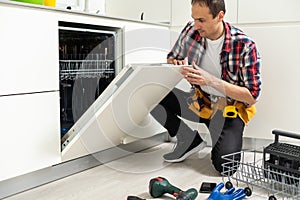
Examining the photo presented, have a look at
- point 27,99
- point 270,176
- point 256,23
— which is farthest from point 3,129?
point 256,23

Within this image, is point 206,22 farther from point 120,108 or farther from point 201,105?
point 120,108

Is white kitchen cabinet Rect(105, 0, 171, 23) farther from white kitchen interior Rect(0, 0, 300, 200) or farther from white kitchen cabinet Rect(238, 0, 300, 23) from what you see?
white kitchen cabinet Rect(238, 0, 300, 23)

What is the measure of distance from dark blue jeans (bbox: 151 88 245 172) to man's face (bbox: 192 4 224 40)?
1.29 ft

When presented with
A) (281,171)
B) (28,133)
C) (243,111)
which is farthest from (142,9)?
(281,171)

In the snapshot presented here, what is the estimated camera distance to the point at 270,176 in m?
1.78

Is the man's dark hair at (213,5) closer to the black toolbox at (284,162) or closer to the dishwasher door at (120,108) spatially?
the dishwasher door at (120,108)

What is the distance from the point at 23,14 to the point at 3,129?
46 cm

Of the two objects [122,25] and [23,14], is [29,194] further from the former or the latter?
Answer: [122,25]

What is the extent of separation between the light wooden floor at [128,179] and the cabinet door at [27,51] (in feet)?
1.46

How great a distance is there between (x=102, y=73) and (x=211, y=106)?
24.6 inches

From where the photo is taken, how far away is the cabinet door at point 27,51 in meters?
1.53

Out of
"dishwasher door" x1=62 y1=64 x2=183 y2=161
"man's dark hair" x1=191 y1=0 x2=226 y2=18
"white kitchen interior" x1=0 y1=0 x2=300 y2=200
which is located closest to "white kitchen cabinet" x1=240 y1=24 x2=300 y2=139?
"white kitchen interior" x1=0 y1=0 x2=300 y2=200

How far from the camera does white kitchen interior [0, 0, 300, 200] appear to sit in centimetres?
159

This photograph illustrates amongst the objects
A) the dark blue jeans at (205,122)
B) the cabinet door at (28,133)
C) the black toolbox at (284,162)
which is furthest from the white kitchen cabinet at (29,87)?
the black toolbox at (284,162)
